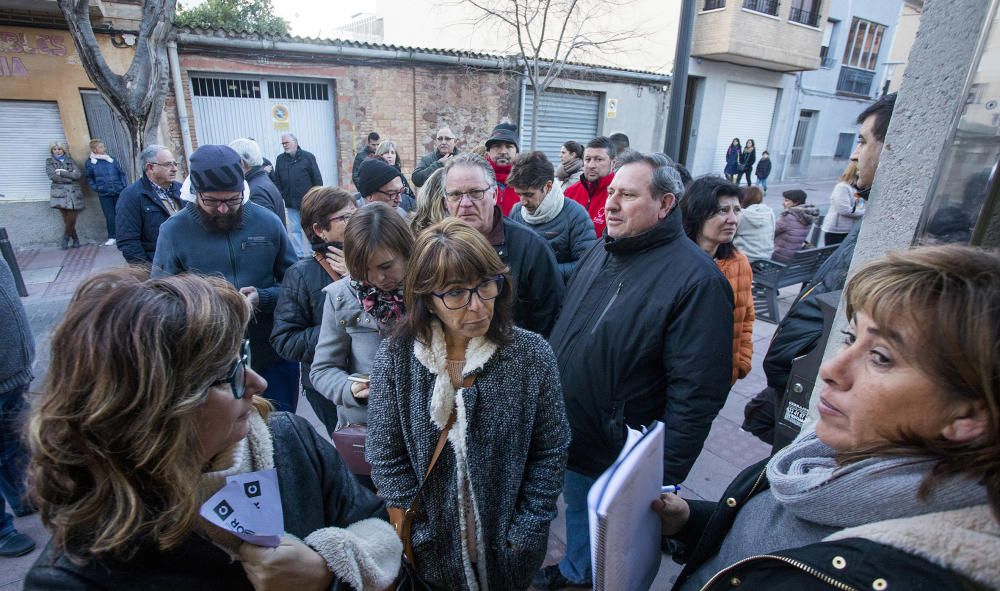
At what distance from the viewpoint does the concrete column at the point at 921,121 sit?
1704mm

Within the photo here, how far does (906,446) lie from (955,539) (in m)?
0.16

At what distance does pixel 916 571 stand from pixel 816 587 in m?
0.14

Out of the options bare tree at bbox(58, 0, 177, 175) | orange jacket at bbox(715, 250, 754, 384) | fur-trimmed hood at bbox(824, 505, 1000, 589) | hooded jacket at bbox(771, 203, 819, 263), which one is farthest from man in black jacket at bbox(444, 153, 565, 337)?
bare tree at bbox(58, 0, 177, 175)

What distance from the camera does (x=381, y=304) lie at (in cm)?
215

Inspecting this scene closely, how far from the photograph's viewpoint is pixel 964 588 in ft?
2.41

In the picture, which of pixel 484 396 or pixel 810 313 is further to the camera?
pixel 810 313

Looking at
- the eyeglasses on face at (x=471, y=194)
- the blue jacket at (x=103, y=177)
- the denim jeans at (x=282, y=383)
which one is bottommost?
the denim jeans at (x=282, y=383)

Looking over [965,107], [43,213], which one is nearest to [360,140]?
[43,213]

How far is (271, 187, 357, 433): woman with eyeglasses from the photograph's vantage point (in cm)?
252

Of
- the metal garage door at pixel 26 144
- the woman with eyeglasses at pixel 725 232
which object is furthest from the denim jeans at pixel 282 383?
the metal garage door at pixel 26 144

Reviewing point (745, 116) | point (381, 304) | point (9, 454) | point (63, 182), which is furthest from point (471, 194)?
point (745, 116)

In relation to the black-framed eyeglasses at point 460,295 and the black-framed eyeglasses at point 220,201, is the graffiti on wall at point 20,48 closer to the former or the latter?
the black-framed eyeglasses at point 220,201

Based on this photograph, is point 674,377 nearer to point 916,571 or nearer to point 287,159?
point 916,571

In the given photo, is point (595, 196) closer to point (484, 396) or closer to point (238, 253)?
point (238, 253)
